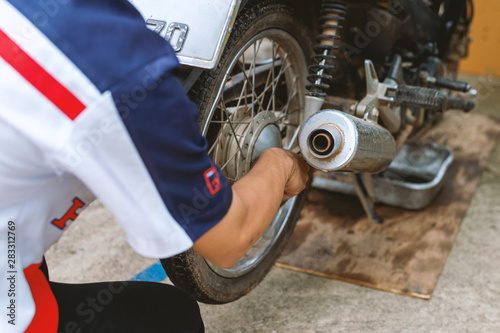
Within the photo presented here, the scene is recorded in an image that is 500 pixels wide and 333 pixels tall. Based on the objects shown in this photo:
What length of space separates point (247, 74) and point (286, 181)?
1.51 ft

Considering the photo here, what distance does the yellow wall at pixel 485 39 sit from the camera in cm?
389

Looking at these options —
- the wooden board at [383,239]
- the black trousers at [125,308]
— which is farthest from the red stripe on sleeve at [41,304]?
the wooden board at [383,239]

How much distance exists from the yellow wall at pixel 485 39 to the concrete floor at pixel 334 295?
8.14 feet

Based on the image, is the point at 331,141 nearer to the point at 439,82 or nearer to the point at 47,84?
the point at 47,84

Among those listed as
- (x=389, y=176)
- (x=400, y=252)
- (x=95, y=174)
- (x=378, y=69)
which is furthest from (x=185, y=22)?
(x=389, y=176)

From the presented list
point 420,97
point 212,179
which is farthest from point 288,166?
point 420,97

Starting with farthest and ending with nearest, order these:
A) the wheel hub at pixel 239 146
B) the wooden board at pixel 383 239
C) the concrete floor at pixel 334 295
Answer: the wooden board at pixel 383 239 → the concrete floor at pixel 334 295 → the wheel hub at pixel 239 146

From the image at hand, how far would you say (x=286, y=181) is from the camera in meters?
0.99

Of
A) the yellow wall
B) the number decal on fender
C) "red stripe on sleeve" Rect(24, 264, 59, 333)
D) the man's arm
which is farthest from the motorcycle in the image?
the yellow wall

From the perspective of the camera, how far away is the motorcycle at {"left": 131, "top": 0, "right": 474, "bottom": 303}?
1.04 m

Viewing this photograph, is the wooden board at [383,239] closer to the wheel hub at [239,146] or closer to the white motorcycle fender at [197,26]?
the wheel hub at [239,146]

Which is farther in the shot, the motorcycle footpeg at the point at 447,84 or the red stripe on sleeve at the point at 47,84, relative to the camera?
the motorcycle footpeg at the point at 447,84

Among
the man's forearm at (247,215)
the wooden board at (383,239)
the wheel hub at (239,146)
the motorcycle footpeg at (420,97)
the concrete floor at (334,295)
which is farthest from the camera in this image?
the wooden board at (383,239)

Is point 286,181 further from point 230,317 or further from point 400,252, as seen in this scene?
point 400,252
